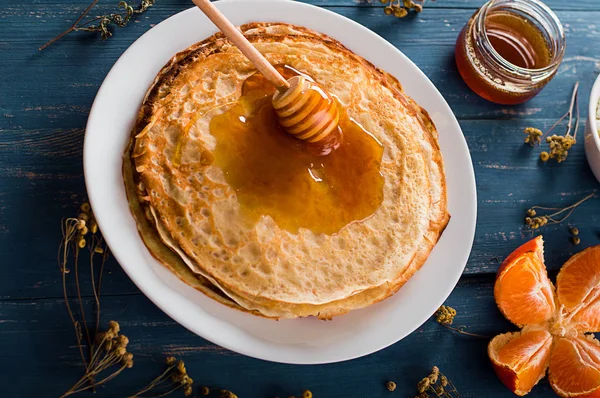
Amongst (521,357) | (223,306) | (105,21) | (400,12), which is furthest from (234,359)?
(400,12)

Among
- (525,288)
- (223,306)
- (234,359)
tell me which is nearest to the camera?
(223,306)

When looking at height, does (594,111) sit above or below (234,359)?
above

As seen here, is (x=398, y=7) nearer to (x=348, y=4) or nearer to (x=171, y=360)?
(x=348, y=4)

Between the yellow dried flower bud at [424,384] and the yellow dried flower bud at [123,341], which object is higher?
the yellow dried flower bud at [123,341]

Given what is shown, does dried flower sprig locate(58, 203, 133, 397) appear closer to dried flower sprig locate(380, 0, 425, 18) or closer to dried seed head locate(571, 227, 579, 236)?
dried flower sprig locate(380, 0, 425, 18)

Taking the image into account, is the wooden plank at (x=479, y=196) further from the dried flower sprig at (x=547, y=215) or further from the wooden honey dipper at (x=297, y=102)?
the wooden honey dipper at (x=297, y=102)

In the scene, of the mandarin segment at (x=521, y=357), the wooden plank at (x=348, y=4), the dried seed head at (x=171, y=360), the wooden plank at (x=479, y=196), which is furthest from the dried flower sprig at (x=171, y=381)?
the wooden plank at (x=348, y=4)

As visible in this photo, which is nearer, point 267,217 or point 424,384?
point 267,217
